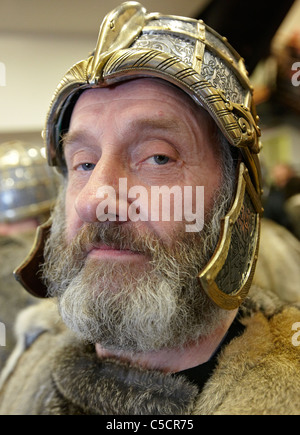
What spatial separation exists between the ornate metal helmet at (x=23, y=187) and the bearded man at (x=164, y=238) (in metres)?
1.23

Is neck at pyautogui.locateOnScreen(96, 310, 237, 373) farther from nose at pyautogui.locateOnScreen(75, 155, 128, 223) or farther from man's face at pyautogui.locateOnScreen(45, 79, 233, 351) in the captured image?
nose at pyautogui.locateOnScreen(75, 155, 128, 223)

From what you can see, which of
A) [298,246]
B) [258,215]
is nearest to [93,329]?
[258,215]

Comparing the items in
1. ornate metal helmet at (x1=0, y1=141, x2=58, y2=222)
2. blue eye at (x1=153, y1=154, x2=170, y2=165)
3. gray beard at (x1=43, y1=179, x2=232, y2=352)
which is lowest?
ornate metal helmet at (x1=0, y1=141, x2=58, y2=222)

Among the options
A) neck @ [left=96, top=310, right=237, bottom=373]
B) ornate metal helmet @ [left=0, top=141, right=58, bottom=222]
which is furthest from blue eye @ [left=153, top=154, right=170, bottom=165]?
ornate metal helmet @ [left=0, top=141, right=58, bottom=222]

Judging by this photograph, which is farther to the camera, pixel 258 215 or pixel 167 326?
pixel 258 215

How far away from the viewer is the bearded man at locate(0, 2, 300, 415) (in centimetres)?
72

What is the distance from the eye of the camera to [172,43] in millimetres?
769

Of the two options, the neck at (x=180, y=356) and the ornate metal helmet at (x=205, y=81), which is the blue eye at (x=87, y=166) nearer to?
the ornate metal helmet at (x=205, y=81)

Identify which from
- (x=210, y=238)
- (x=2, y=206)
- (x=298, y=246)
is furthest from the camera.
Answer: (x=2, y=206)

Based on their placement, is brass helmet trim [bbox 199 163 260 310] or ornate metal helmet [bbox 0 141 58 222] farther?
ornate metal helmet [bbox 0 141 58 222]

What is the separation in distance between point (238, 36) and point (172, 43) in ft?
0.68

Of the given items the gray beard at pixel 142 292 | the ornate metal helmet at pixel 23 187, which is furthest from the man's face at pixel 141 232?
the ornate metal helmet at pixel 23 187
